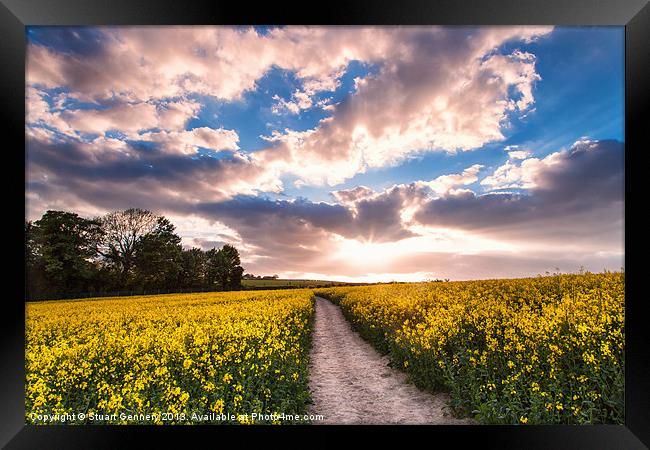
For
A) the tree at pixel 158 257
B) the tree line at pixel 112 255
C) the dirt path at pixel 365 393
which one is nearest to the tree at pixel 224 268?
the tree line at pixel 112 255

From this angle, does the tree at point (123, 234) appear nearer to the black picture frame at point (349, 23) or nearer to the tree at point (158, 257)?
the tree at point (158, 257)

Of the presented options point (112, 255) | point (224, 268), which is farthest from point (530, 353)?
point (112, 255)

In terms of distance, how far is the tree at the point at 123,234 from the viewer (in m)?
5.51

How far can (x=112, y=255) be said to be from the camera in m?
6.30

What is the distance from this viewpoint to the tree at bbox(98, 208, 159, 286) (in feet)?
18.1

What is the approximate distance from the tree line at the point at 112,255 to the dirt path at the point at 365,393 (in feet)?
8.59

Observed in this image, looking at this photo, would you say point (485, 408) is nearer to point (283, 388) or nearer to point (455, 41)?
point (283, 388)

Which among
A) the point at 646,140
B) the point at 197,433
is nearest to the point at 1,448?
the point at 197,433

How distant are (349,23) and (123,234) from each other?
5.01 metres

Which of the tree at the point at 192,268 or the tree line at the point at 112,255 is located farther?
the tree at the point at 192,268

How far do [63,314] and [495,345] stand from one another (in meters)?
7.40

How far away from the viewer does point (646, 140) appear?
146 inches

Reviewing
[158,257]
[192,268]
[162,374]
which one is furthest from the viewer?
[192,268]

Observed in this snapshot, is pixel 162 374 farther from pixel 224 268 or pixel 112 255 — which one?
pixel 112 255
